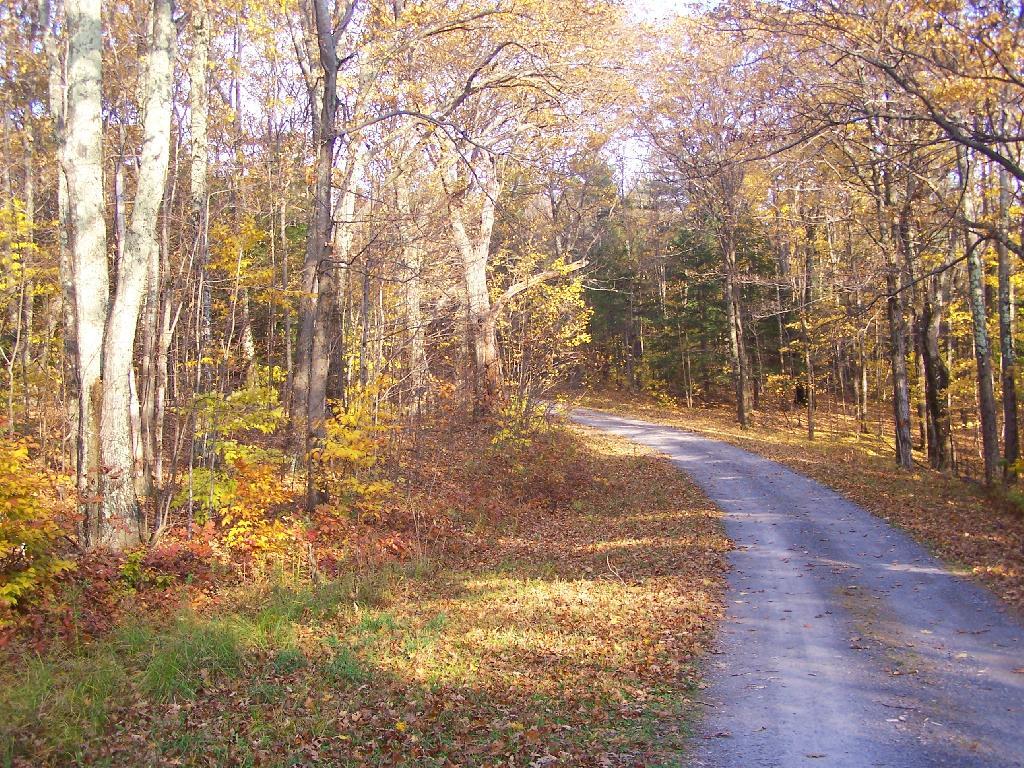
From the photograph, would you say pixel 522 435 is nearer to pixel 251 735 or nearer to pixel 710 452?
pixel 710 452

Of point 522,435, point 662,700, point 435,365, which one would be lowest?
point 662,700

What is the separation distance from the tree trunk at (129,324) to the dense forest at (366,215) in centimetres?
4

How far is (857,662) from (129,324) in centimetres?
912

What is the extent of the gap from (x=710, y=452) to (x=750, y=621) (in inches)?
571

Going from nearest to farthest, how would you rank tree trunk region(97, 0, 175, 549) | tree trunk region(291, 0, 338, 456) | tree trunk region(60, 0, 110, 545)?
tree trunk region(60, 0, 110, 545)
tree trunk region(97, 0, 175, 549)
tree trunk region(291, 0, 338, 456)

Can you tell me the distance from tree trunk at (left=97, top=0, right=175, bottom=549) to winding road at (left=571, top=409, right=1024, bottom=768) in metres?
7.25

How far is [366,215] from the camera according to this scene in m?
16.0

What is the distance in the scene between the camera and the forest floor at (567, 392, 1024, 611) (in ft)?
32.3

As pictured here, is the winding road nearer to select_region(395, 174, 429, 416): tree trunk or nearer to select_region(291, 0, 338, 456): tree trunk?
select_region(395, 174, 429, 416): tree trunk

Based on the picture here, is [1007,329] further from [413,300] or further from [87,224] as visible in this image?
[87,224]

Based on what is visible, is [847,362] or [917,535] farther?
[847,362]

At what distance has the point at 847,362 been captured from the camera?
34.0 metres

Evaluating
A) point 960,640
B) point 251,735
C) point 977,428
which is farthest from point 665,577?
point 977,428

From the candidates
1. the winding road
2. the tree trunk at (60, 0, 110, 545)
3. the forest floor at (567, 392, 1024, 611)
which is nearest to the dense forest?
the tree trunk at (60, 0, 110, 545)
